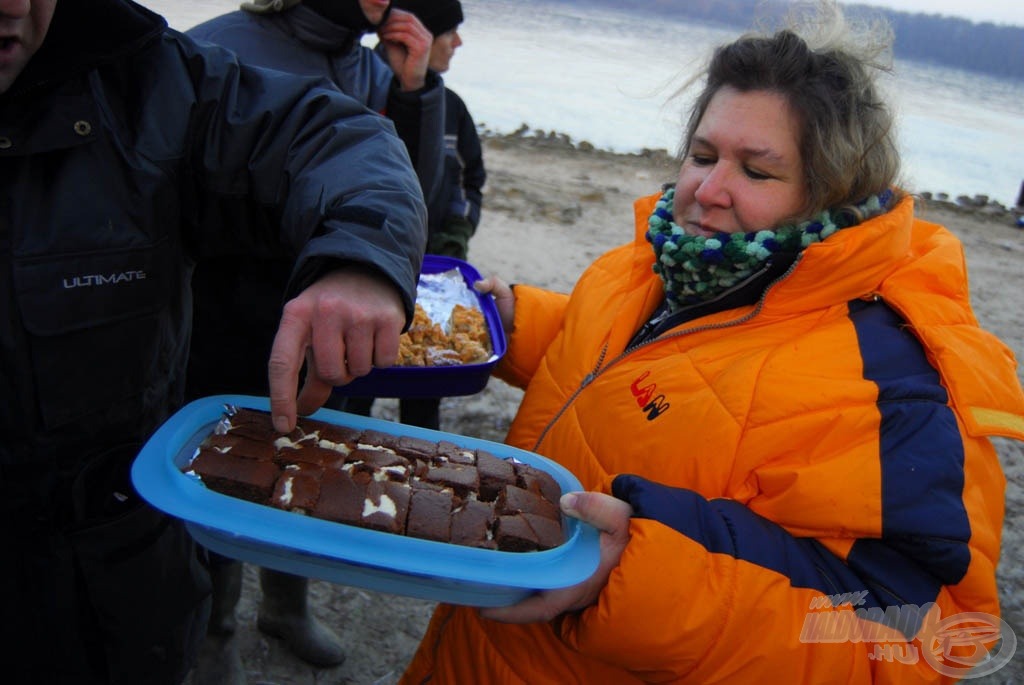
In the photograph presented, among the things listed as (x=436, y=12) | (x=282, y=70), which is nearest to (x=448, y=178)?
(x=436, y=12)

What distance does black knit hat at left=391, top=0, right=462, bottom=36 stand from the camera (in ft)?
10.3

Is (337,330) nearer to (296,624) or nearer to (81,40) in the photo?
(81,40)

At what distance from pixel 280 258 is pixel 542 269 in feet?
14.2

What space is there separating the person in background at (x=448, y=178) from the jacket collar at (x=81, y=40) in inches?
69.7

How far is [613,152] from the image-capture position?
35.3ft

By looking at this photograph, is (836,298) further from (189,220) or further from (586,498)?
(189,220)

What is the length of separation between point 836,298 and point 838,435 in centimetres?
32

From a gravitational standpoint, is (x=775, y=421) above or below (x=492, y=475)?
above

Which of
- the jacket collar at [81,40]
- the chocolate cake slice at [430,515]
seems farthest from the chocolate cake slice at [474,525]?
the jacket collar at [81,40]

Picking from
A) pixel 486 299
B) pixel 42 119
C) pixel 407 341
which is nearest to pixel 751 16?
pixel 486 299

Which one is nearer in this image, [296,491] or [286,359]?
[286,359]

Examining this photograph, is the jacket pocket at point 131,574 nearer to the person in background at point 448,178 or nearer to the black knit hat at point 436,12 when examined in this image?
the person in background at point 448,178

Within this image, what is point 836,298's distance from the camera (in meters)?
1.48

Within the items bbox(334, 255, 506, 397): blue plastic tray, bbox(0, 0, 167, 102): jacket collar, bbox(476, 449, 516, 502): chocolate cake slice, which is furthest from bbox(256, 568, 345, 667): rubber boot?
bbox(0, 0, 167, 102): jacket collar
